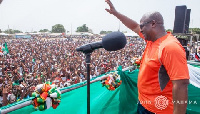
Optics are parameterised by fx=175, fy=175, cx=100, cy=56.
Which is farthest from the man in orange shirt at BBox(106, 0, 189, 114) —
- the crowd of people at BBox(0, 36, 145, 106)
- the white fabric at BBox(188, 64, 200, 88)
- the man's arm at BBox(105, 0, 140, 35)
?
the crowd of people at BBox(0, 36, 145, 106)

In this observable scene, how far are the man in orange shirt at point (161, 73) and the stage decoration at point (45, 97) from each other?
2.35 feet

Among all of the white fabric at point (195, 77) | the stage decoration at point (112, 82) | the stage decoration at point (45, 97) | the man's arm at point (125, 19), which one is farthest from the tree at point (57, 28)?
the stage decoration at point (45, 97)

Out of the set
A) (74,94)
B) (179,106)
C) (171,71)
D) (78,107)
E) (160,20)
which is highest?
(160,20)

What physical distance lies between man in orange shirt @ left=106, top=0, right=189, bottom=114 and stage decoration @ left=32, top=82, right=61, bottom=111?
72cm

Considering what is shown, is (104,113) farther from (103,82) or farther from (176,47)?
(176,47)

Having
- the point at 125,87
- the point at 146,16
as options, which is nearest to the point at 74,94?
the point at 125,87

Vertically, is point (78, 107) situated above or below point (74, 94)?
below

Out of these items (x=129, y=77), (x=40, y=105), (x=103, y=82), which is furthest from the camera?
(x=129, y=77)

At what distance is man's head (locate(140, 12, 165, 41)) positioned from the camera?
1.17 metres

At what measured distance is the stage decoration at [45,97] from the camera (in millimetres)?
1395

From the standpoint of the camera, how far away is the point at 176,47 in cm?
101

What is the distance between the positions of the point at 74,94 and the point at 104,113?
46cm

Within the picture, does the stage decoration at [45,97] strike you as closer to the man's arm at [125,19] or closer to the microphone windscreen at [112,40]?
the microphone windscreen at [112,40]

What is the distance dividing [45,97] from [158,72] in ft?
2.96
